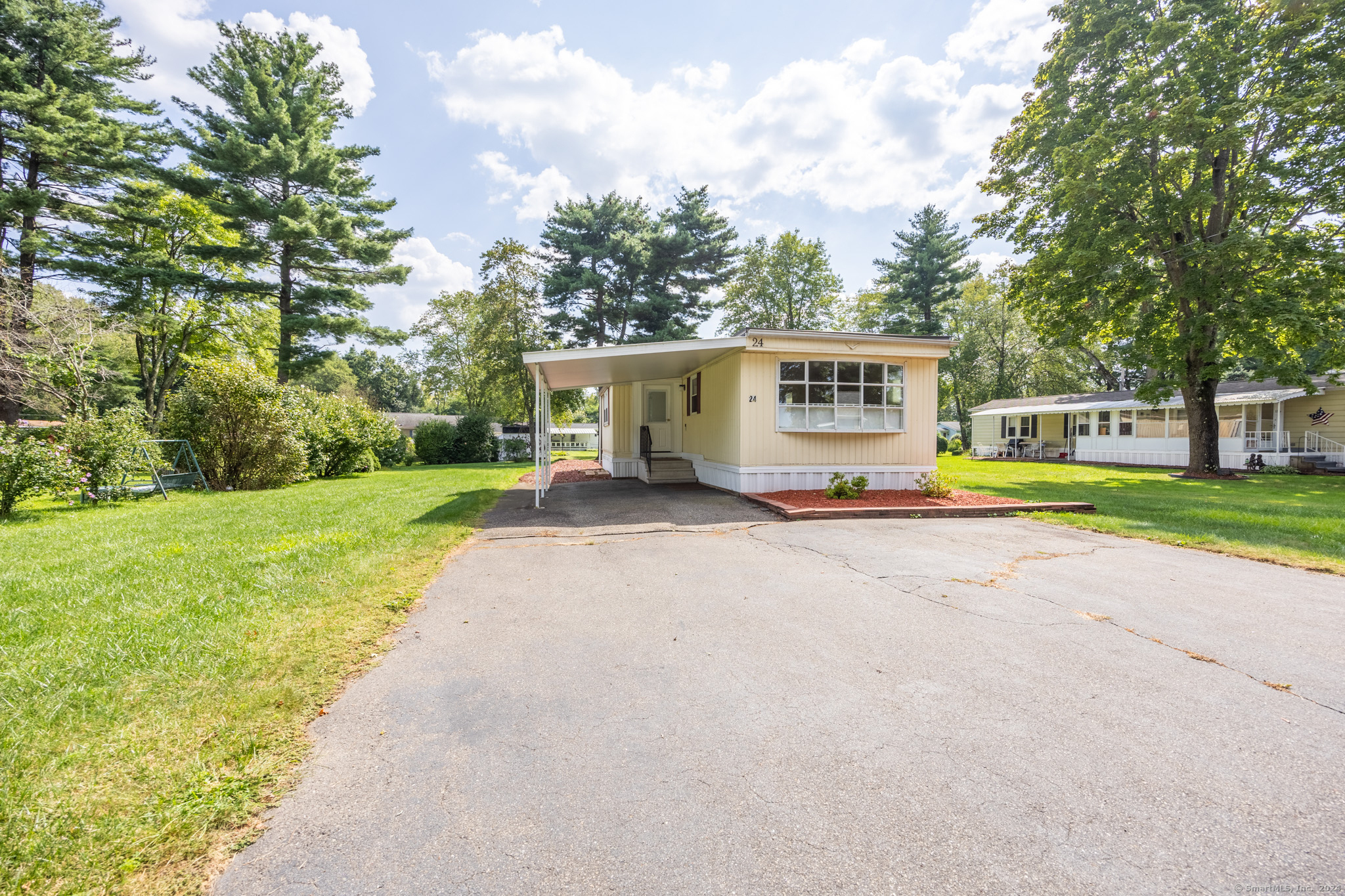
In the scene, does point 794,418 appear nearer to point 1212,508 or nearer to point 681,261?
point 1212,508

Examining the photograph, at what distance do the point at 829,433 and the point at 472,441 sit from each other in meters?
18.6

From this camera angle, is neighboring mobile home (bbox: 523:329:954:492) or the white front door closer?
neighboring mobile home (bbox: 523:329:954:492)

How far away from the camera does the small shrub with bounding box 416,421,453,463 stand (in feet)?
76.4

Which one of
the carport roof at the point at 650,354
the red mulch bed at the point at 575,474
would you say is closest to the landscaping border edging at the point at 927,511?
the carport roof at the point at 650,354

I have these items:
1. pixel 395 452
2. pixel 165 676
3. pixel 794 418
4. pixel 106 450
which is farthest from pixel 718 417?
pixel 395 452

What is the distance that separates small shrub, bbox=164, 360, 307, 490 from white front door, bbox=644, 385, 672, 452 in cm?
916

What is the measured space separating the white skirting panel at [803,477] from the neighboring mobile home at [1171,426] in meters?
14.3

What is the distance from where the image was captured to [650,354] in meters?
9.77

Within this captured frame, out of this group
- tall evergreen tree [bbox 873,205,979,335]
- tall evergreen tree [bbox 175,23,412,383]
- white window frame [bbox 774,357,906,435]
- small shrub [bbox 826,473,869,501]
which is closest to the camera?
small shrub [bbox 826,473,869,501]

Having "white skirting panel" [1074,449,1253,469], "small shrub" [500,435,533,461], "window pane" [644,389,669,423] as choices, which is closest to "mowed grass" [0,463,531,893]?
"window pane" [644,389,669,423]

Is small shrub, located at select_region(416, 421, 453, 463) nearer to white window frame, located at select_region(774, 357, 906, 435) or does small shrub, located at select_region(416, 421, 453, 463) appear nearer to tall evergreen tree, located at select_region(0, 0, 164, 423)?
tall evergreen tree, located at select_region(0, 0, 164, 423)

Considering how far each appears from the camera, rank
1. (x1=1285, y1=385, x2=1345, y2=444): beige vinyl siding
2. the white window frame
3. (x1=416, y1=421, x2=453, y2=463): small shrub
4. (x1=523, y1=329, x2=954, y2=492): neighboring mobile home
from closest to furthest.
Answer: (x1=523, y1=329, x2=954, y2=492): neighboring mobile home < the white window frame < (x1=1285, y1=385, x2=1345, y2=444): beige vinyl siding < (x1=416, y1=421, x2=453, y2=463): small shrub

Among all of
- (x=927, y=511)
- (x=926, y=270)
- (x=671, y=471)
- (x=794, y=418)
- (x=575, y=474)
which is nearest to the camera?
(x=927, y=511)

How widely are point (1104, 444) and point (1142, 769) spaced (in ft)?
90.3
